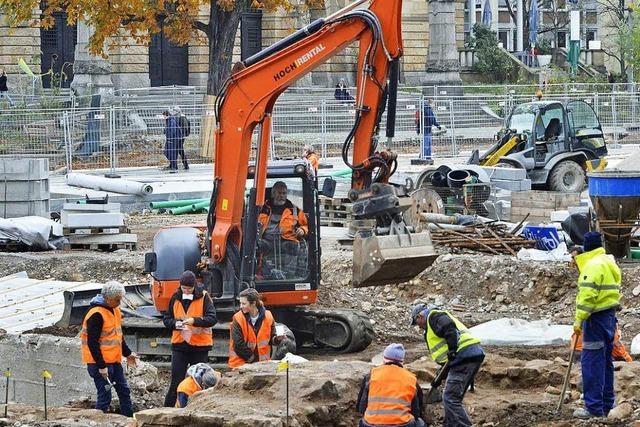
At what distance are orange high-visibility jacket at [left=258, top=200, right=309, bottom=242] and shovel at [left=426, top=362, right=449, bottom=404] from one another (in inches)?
126

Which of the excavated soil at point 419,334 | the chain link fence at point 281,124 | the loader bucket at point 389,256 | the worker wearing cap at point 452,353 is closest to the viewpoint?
the worker wearing cap at point 452,353

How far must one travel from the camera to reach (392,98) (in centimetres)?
1480

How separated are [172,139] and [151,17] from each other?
9.81ft

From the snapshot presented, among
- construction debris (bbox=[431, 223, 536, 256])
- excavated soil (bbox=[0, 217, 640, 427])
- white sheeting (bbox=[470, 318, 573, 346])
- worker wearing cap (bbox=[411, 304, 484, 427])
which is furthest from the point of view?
construction debris (bbox=[431, 223, 536, 256])

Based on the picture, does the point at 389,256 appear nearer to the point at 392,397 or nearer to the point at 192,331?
the point at 192,331

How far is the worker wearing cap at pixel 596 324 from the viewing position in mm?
12609

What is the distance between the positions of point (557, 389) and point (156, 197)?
1713 cm

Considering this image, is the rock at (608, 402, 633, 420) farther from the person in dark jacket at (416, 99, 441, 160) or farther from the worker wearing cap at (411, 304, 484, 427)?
the person in dark jacket at (416, 99, 441, 160)

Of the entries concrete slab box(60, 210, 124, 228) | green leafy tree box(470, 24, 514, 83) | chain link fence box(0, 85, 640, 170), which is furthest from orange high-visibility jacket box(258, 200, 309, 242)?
green leafy tree box(470, 24, 514, 83)

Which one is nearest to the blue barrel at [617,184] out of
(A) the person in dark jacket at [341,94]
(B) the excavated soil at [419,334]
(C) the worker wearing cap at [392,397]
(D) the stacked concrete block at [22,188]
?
(B) the excavated soil at [419,334]

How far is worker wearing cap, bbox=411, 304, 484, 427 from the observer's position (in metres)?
11.9

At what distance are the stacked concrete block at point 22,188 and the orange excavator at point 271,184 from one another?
355 inches

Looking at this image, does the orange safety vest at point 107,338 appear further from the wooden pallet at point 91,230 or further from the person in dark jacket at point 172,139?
the person in dark jacket at point 172,139

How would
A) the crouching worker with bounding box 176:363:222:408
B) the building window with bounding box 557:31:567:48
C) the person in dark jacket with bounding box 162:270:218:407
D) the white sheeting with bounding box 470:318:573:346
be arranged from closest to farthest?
1. the crouching worker with bounding box 176:363:222:408
2. the person in dark jacket with bounding box 162:270:218:407
3. the white sheeting with bounding box 470:318:573:346
4. the building window with bounding box 557:31:567:48
